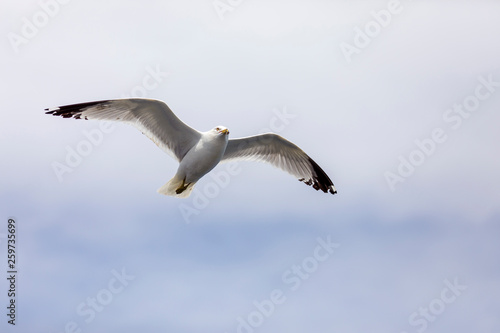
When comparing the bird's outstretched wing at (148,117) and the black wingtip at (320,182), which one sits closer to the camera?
the bird's outstretched wing at (148,117)

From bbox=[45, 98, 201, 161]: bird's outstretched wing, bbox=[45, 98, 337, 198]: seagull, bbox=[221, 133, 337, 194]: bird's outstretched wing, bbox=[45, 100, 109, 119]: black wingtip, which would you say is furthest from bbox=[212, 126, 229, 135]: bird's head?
bbox=[45, 100, 109, 119]: black wingtip

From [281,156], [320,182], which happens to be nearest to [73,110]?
[281,156]

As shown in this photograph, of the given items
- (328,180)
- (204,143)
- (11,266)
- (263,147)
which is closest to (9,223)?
(11,266)

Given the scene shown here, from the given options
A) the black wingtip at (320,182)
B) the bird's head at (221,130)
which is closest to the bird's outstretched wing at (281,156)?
the black wingtip at (320,182)

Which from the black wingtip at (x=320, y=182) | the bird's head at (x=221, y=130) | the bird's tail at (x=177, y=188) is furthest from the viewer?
the black wingtip at (x=320, y=182)

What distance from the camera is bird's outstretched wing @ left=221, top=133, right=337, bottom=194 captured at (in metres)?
11.3

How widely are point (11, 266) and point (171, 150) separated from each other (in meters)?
2.74

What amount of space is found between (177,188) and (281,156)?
1894 millimetres

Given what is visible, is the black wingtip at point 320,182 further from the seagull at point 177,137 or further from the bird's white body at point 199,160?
the bird's white body at point 199,160

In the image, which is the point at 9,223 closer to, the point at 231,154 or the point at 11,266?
the point at 11,266

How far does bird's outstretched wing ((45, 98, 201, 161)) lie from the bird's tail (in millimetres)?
346

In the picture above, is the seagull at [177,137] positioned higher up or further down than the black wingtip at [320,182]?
higher up

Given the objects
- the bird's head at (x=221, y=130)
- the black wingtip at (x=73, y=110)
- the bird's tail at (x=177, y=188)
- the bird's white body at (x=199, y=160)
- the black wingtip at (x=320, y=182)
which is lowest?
the black wingtip at (x=320, y=182)

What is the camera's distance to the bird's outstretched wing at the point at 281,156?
11.3m
